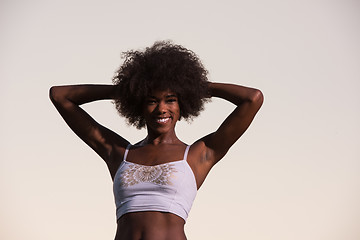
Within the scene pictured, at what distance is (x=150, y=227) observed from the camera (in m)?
4.55

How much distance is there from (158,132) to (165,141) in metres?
0.09

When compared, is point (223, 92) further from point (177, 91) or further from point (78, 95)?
point (78, 95)

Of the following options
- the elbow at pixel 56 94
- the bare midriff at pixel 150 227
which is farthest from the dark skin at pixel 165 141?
the elbow at pixel 56 94

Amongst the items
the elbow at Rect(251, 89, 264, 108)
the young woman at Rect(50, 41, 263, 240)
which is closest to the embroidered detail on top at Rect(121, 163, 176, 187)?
the young woman at Rect(50, 41, 263, 240)

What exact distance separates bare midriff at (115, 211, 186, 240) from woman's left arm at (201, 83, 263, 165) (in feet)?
1.80

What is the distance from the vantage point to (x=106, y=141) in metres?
5.08

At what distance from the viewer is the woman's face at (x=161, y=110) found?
4.83 m

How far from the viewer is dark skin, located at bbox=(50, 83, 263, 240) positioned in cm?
461

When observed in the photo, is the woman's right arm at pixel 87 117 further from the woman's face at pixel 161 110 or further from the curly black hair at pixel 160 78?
the woman's face at pixel 161 110

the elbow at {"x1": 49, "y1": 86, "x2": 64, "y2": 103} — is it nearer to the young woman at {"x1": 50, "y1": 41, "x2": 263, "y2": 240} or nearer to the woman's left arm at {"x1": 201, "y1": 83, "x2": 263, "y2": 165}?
the young woman at {"x1": 50, "y1": 41, "x2": 263, "y2": 240}

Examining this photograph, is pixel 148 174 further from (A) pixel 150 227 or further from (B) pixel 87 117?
(B) pixel 87 117

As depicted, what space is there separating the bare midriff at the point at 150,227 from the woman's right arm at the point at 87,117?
0.56 m

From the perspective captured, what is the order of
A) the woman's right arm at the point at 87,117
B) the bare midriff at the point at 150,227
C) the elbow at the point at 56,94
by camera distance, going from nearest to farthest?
1. the bare midriff at the point at 150,227
2. the woman's right arm at the point at 87,117
3. the elbow at the point at 56,94

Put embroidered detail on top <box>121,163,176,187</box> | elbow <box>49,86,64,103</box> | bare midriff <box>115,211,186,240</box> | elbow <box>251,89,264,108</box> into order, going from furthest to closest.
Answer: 1. elbow <box>49,86,64,103</box>
2. elbow <box>251,89,264,108</box>
3. embroidered detail on top <box>121,163,176,187</box>
4. bare midriff <box>115,211,186,240</box>
